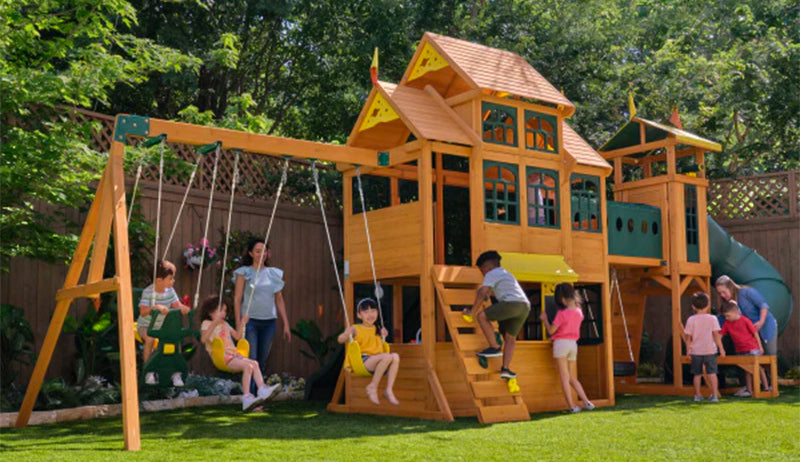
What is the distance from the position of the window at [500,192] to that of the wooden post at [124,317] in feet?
12.6

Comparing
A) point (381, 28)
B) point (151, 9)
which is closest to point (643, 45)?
point (381, 28)

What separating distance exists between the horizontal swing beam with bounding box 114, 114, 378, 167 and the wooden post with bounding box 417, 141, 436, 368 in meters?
0.61

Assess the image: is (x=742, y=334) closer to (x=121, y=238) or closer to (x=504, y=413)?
(x=504, y=413)

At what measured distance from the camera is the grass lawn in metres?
5.98

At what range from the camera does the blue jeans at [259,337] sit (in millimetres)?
9242

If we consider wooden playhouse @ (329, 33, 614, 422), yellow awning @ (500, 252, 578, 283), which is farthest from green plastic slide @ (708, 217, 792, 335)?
yellow awning @ (500, 252, 578, 283)

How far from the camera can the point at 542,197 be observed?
10477mm

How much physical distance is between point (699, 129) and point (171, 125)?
1150cm

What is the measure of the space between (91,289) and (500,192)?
14.8 ft

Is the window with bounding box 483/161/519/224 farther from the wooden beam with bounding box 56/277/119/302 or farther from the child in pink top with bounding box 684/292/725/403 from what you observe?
the wooden beam with bounding box 56/277/119/302

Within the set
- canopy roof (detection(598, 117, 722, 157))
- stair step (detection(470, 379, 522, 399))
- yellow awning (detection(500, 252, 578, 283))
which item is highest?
canopy roof (detection(598, 117, 722, 157))

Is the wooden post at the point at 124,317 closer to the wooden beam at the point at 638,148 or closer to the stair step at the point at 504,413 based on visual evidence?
the stair step at the point at 504,413

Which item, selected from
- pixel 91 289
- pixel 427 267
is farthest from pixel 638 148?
pixel 91 289

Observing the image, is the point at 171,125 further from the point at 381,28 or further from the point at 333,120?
the point at 333,120
